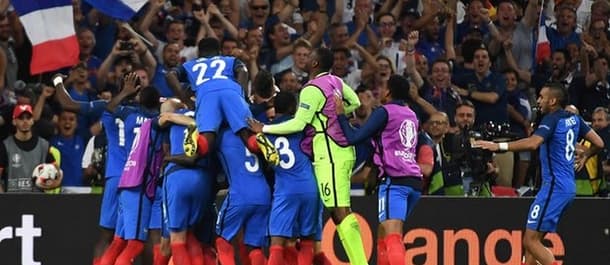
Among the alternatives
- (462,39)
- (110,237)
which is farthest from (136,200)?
(462,39)

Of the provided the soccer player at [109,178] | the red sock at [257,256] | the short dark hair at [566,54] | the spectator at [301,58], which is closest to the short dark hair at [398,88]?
the red sock at [257,256]

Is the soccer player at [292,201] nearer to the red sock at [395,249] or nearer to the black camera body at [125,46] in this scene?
the red sock at [395,249]

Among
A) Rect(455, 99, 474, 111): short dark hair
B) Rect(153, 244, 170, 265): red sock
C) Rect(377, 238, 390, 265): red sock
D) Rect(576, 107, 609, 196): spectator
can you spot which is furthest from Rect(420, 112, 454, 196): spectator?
Rect(153, 244, 170, 265): red sock

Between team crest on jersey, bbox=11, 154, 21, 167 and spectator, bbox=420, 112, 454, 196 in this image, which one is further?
spectator, bbox=420, 112, 454, 196

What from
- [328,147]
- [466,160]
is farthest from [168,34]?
[328,147]

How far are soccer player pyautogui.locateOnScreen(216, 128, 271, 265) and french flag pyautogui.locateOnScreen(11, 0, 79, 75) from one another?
459cm

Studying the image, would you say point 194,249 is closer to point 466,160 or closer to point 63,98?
point 63,98

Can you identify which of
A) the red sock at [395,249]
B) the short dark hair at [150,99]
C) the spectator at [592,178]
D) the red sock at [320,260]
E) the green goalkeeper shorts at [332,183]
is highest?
the short dark hair at [150,99]

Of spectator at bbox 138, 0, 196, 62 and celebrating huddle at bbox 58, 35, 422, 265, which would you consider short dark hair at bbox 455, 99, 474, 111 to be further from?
celebrating huddle at bbox 58, 35, 422, 265

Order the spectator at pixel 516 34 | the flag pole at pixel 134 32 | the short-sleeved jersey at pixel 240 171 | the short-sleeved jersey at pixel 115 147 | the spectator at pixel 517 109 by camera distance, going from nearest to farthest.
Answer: the short-sleeved jersey at pixel 240 171 < the short-sleeved jersey at pixel 115 147 < the flag pole at pixel 134 32 < the spectator at pixel 517 109 < the spectator at pixel 516 34

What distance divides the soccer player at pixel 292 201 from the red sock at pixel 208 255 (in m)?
0.64

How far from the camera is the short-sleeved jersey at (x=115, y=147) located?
62.2 feet

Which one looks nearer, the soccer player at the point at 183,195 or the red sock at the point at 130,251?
the soccer player at the point at 183,195

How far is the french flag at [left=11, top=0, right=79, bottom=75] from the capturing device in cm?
2159
